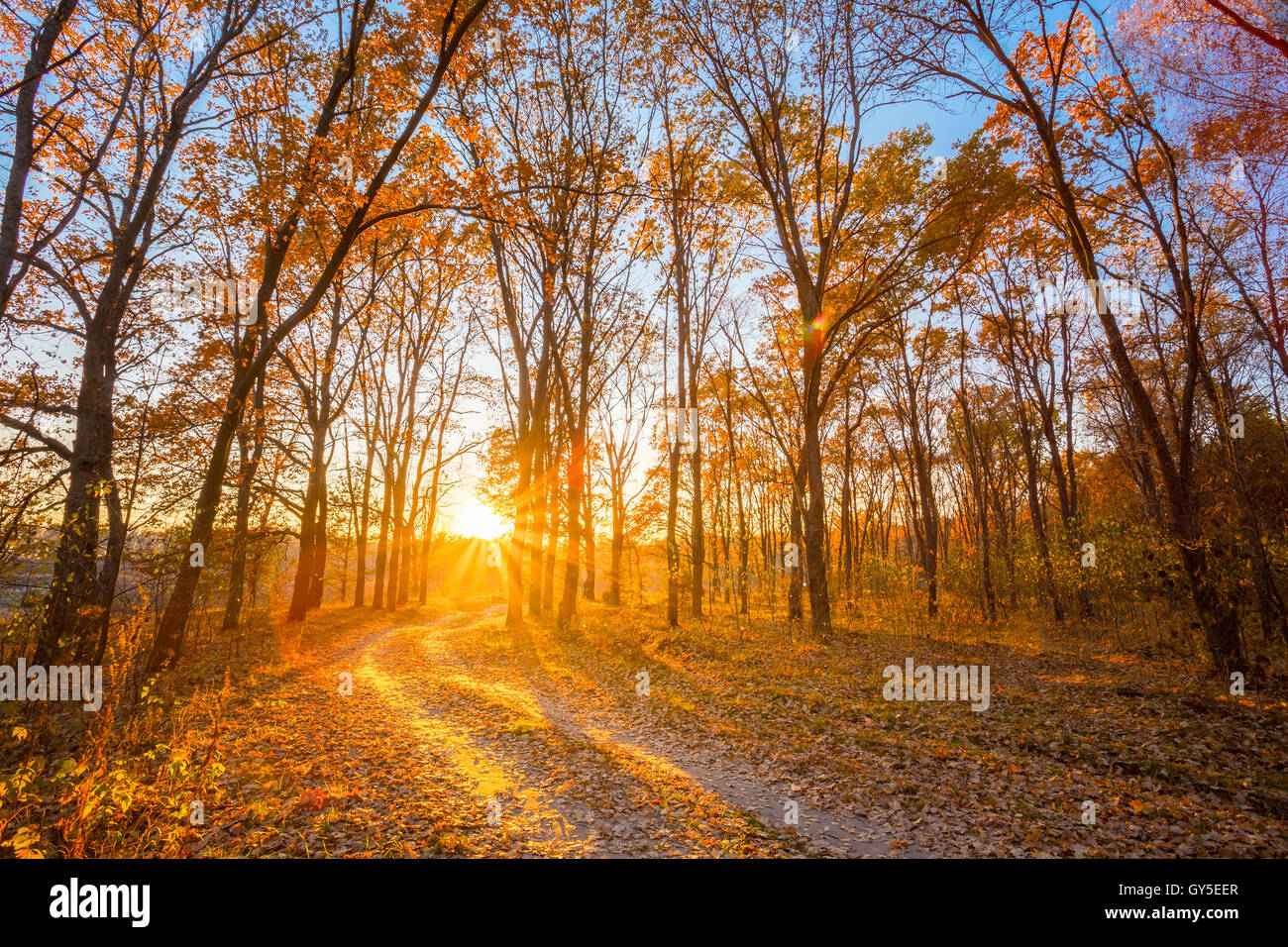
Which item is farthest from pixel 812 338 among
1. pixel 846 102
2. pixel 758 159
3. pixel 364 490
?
pixel 364 490

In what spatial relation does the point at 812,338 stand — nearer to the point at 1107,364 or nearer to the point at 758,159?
the point at 758,159

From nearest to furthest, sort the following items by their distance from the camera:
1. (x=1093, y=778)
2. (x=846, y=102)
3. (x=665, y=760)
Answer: (x=1093, y=778)
(x=665, y=760)
(x=846, y=102)

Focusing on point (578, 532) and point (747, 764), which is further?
point (578, 532)

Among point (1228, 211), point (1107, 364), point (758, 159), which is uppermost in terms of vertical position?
point (758, 159)

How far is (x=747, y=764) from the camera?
20.2 ft

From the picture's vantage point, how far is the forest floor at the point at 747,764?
4316 millimetres

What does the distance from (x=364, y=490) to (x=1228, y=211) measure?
29.4m

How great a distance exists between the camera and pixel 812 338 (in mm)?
13242

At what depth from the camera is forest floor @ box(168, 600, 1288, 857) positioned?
432cm
